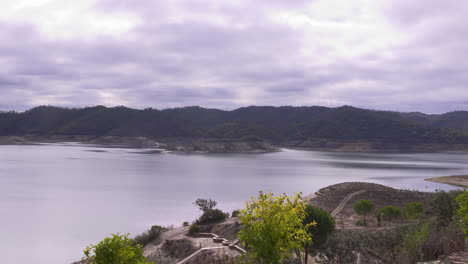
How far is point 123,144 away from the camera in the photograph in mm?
134500

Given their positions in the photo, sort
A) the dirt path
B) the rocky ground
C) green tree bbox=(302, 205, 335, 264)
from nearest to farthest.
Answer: green tree bbox=(302, 205, 335, 264)
the rocky ground
the dirt path

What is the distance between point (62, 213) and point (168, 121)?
424 ft

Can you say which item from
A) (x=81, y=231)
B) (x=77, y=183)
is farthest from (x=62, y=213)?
(x=77, y=183)

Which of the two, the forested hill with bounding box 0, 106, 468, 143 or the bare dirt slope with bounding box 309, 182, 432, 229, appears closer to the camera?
the bare dirt slope with bounding box 309, 182, 432, 229

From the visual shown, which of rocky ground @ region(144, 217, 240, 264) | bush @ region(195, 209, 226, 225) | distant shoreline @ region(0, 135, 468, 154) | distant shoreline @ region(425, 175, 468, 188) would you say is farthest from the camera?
distant shoreline @ region(0, 135, 468, 154)

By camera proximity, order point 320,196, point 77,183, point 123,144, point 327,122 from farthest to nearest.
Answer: point 327,122
point 123,144
point 77,183
point 320,196

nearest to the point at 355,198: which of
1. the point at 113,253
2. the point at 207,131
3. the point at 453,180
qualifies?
the point at 453,180

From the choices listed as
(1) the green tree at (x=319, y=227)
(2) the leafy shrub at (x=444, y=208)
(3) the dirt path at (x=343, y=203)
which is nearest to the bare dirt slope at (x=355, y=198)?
(3) the dirt path at (x=343, y=203)

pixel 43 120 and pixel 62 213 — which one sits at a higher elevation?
pixel 43 120

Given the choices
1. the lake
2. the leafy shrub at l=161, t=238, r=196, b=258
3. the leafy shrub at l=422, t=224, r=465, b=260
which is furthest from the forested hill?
the leafy shrub at l=422, t=224, r=465, b=260

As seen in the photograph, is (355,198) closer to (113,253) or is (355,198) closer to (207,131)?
(113,253)

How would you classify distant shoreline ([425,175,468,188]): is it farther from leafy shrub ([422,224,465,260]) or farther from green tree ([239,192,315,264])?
green tree ([239,192,315,264])

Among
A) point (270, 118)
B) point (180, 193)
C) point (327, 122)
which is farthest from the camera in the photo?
point (270, 118)

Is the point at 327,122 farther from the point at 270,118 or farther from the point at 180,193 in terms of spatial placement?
the point at 180,193
